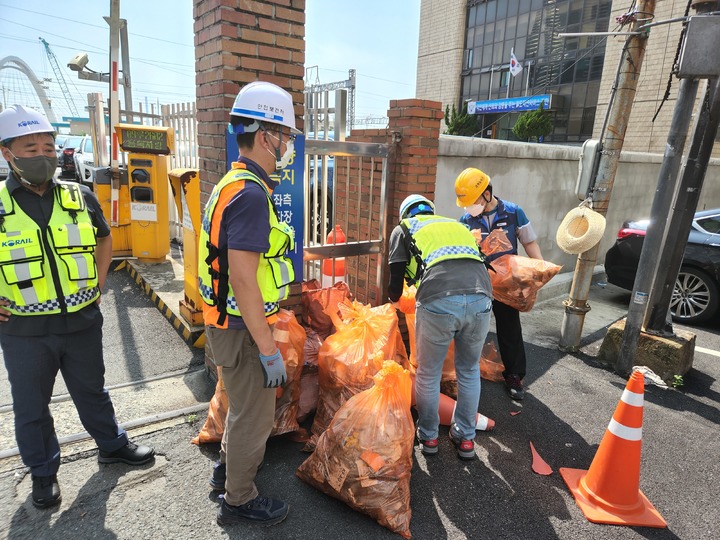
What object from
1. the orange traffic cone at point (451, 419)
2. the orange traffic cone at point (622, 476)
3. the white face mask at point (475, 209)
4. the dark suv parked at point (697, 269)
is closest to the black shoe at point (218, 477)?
the orange traffic cone at point (451, 419)

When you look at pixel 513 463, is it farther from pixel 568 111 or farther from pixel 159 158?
pixel 568 111

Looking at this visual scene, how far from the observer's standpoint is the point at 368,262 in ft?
14.2

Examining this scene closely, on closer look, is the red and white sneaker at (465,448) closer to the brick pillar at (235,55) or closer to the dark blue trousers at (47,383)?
the dark blue trousers at (47,383)

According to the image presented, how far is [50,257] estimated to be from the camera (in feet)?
7.15

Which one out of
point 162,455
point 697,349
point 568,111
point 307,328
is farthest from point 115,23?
point 568,111

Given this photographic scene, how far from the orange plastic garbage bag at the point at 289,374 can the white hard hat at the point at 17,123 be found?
1564mm

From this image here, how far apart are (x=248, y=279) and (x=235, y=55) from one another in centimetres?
185

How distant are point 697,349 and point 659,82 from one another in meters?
17.2

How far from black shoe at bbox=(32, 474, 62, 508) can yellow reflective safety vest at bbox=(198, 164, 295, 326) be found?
1.29 metres

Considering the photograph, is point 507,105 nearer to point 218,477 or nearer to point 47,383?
point 218,477

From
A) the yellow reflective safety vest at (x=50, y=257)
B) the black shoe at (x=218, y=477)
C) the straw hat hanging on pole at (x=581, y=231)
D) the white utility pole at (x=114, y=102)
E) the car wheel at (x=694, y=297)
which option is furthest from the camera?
the car wheel at (x=694, y=297)

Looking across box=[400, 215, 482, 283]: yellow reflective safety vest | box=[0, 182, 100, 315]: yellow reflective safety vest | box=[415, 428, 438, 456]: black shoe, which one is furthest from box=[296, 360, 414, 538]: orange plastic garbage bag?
box=[0, 182, 100, 315]: yellow reflective safety vest

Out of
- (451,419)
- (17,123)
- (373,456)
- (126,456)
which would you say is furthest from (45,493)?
(451,419)

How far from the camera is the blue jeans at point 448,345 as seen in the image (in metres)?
2.68
